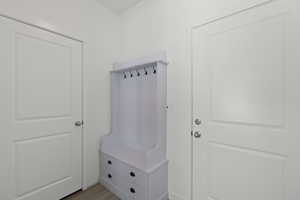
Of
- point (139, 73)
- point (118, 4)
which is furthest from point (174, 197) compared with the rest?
point (118, 4)

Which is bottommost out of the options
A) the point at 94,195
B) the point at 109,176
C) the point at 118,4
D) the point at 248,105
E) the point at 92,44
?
the point at 94,195

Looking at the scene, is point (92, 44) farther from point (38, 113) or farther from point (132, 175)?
point (132, 175)

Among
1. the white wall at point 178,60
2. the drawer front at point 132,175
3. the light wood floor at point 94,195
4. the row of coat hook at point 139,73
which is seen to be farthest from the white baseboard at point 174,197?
the row of coat hook at point 139,73

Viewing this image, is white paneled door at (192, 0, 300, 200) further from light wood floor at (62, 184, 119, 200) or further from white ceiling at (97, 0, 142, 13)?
white ceiling at (97, 0, 142, 13)

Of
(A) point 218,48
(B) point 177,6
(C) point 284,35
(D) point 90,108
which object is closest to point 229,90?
(A) point 218,48

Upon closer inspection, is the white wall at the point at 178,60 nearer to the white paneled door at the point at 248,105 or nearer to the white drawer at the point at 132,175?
the white paneled door at the point at 248,105

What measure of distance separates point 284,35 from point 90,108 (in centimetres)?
213

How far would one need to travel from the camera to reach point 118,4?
2184 millimetres

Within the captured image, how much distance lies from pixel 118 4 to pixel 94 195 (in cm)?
261

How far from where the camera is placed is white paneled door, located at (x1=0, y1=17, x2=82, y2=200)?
1.40 meters

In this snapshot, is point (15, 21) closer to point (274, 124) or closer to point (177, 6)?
point (177, 6)

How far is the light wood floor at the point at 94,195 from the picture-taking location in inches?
71.4

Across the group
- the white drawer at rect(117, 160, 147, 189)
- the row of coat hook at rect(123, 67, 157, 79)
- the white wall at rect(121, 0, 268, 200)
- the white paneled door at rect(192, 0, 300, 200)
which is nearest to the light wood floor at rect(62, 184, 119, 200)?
the white drawer at rect(117, 160, 147, 189)

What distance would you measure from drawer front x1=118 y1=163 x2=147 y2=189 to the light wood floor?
1.12 feet
